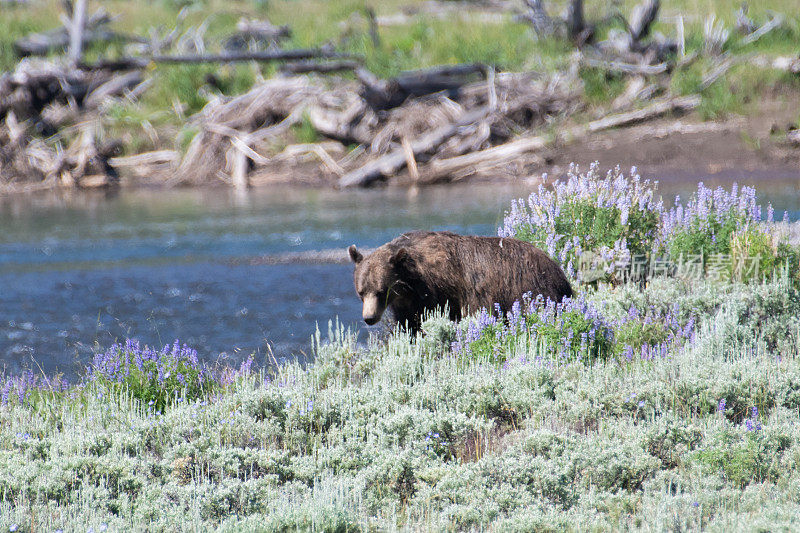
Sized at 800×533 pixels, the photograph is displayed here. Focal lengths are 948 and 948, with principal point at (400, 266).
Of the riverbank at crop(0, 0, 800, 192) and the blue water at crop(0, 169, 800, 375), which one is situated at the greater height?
the riverbank at crop(0, 0, 800, 192)

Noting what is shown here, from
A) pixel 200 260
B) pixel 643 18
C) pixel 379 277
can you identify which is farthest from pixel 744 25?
pixel 379 277

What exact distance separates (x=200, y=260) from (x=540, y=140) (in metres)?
8.68

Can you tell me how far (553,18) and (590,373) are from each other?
17500 mm

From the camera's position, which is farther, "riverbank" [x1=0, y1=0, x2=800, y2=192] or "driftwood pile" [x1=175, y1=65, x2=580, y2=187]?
"driftwood pile" [x1=175, y1=65, x2=580, y2=187]

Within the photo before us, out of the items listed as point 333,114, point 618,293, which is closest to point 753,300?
point 618,293

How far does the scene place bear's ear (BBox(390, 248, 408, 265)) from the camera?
770cm

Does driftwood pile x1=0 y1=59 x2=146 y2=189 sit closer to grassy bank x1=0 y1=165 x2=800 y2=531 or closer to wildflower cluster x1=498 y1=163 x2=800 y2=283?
wildflower cluster x1=498 y1=163 x2=800 y2=283

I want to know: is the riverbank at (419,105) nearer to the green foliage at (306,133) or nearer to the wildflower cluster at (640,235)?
the green foliage at (306,133)

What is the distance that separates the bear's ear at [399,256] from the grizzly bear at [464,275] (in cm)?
2

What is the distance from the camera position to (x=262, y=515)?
15.9 feet

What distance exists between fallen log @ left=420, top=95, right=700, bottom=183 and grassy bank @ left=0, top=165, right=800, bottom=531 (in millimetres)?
11217

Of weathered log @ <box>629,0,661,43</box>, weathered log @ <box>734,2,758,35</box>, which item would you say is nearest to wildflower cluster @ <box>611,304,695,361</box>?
weathered log @ <box>629,0,661,43</box>

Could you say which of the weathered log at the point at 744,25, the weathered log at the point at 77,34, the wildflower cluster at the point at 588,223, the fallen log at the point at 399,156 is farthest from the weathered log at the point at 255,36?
the wildflower cluster at the point at 588,223

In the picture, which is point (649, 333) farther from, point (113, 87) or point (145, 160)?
point (113, 87)
